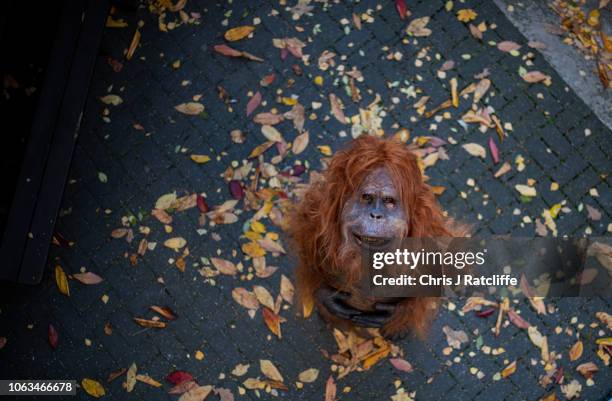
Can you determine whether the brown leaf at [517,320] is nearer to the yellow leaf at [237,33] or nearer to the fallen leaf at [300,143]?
the fallen leaf at [300,143]

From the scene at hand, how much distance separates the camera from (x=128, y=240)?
504 cm

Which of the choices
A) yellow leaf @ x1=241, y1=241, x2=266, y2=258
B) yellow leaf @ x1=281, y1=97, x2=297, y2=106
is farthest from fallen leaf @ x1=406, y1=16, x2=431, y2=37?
yellow leaf @ x1=241, y1=241, x2=266, y2=258

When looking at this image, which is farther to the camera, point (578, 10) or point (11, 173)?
point (578, 10)

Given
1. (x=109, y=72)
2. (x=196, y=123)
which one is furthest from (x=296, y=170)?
(x=109, y=72)

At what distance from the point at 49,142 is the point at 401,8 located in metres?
2.90

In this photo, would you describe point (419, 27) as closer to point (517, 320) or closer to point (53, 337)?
point (517, 320)

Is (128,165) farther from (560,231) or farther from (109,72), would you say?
(560,231)

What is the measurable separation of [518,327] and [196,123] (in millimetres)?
2873

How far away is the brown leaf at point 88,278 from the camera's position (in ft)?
16.4

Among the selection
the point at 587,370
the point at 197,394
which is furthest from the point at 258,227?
the point at 587,370

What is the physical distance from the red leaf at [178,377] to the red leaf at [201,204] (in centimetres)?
120

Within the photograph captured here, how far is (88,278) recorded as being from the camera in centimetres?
499

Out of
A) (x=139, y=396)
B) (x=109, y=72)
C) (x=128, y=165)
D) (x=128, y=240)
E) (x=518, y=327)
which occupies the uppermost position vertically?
(x=109, y=72)

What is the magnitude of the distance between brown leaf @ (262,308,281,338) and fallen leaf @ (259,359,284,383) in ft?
0.69
